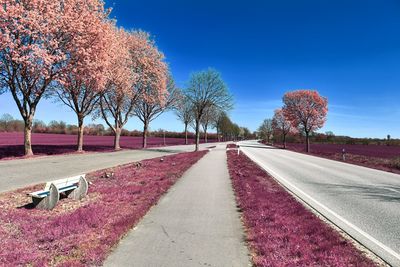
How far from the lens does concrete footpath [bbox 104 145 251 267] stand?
4.50 m

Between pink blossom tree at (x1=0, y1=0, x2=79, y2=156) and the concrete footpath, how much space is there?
14.5 m

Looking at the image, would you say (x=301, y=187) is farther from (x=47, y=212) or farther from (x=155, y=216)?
(x=47, y=212)

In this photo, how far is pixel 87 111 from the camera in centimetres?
2966

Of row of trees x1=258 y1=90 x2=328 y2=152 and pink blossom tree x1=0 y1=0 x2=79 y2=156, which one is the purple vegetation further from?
pink blossom tree x1=0 y1=0 x2=79 y2=156

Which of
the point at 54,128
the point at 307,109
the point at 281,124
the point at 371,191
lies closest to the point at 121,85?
the point at 371,191

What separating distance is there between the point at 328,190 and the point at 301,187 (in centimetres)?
98

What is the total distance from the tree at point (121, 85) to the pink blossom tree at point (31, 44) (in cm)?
541

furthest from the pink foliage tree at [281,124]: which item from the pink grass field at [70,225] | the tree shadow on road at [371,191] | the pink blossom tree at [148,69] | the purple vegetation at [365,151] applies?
the pink grass field at [70,225]

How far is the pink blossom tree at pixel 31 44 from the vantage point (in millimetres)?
18188

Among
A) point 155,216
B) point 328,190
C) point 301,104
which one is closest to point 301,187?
point 328,190

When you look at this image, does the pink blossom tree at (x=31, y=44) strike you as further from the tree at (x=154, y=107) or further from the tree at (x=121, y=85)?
the tree at (x=154, y=107)

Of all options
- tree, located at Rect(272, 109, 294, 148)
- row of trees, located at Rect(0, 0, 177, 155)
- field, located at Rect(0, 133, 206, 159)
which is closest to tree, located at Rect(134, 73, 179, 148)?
field, located at Rect(0, 133, 206, 159)

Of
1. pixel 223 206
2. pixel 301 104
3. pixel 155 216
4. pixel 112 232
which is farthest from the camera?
pixel 301 104

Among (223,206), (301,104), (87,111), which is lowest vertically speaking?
(223,206)
